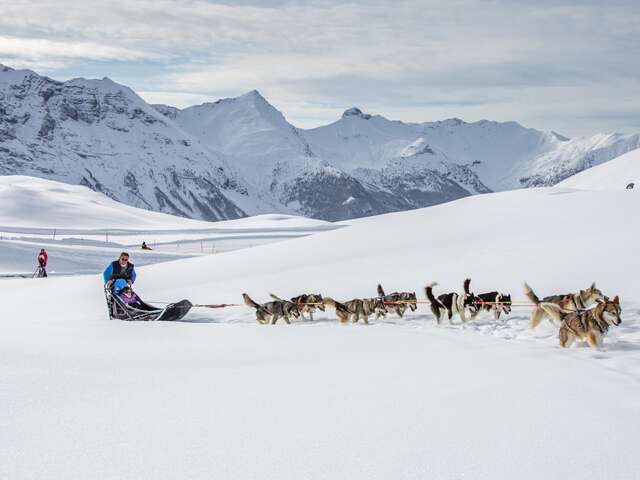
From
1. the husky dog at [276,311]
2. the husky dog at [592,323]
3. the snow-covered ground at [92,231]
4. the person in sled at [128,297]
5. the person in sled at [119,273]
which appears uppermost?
the snow-covered ground at [92,231]

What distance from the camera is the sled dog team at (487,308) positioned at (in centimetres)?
771

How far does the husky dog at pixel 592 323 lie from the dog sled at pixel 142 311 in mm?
6731

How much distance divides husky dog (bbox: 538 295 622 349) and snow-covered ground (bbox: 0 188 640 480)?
0.19m

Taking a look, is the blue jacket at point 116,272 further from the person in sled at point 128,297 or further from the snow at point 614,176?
the snow at point 614,176

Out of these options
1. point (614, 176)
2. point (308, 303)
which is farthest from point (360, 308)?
point (614, 176)

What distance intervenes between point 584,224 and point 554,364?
11152mm

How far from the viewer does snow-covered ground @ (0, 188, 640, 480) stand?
12.8 ft

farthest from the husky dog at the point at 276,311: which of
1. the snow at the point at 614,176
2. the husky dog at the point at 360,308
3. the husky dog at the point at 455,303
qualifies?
the snow at the point at 614,176

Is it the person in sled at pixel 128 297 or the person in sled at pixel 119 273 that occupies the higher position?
the person in sled at pixel 119 273

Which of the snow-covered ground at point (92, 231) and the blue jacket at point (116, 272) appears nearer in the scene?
the blue jacket at point (116, 272)

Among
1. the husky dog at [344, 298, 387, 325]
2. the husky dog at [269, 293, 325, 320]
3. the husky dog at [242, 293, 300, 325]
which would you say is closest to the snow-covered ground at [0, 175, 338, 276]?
the husky dog at [242, 293, 300, 325]

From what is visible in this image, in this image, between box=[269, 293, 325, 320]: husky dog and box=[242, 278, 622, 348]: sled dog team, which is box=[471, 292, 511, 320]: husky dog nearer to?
box=[242, 278, 622, 348]: sled dog team

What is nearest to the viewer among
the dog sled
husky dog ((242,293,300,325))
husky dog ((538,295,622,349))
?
husky dog ((538,295,622,349))

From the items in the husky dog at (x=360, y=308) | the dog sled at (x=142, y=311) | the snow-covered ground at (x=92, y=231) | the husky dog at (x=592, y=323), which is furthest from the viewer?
the snow-covered ground at (x=92, y=231)
